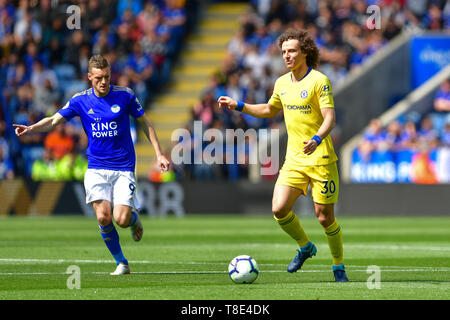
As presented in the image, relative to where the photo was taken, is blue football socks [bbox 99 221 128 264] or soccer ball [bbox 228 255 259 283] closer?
soccer ball [bbox 228 255 259 283]

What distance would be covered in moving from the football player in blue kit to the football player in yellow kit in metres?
1.27

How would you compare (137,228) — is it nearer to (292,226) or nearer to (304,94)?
(292,226)

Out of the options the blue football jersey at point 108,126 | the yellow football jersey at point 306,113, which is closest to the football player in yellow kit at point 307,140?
the yellow football jersey at point 306,113

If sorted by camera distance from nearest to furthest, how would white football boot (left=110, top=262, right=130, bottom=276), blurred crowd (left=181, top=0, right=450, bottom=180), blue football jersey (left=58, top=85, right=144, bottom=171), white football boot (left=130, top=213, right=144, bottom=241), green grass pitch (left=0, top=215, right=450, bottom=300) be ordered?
green grass pitch (left=0, top=215, right=450, bottom=300) → white football boot (left=110, top=262, right=130, bottom=276) → blue football jersey (left=58, top=85, right=144, bottom=171) → white football boot (left=130, top=213, right=144, bottom=241) → blurred crowd (left=181, top=0, right=450, bottom=180)

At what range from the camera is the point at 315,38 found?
89.2 ft

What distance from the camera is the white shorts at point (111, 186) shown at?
34.9 ft

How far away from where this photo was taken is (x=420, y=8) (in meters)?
28.4

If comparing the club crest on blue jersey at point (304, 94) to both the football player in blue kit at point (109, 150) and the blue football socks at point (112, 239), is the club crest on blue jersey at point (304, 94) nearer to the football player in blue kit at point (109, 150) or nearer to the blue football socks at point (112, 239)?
the football player in blue kit at point (109, 150)

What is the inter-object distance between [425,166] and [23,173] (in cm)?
1060

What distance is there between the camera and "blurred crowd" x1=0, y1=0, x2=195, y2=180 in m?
26.3

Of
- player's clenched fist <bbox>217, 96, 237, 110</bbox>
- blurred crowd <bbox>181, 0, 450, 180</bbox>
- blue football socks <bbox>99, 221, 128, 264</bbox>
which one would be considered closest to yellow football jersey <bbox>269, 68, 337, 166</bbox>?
player's clenched fist <bbox>217, 96, 237, 110</bbox>

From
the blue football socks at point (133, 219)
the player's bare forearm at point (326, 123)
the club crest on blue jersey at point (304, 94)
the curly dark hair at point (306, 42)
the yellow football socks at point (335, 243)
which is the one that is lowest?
the yellow football socks at point (335, 243)

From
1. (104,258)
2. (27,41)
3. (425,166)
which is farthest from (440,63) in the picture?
(104,258)

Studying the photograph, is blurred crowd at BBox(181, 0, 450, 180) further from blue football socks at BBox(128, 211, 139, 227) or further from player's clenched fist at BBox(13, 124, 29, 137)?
player's clenched fist at BBox(13, 124, 29, 137)
